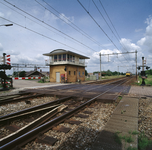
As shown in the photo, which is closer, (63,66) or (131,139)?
(131,139)

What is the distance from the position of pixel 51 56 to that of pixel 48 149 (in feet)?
91.4

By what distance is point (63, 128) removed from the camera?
12.8 ft

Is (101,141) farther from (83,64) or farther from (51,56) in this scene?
(83,64)

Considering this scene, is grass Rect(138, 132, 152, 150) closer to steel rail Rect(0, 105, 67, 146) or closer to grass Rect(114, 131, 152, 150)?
grass Rect(114, 131, 152, 150)

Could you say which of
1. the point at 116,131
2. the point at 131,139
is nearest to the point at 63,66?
the point at 116,131

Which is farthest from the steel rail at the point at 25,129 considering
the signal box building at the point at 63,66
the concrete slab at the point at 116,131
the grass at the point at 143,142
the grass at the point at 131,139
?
the signal box building at the point at 63,66

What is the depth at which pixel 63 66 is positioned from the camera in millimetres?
A: 26984

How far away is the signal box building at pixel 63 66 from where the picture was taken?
1038 inches

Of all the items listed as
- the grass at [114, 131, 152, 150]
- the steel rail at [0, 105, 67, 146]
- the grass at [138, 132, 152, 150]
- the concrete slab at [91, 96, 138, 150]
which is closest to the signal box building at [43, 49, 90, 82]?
the steel rail at [0, 105, 67, 146]

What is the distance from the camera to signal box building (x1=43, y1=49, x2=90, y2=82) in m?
26.4

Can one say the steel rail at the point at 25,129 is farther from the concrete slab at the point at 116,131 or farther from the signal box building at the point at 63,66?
the signal box building at the point at 63,66

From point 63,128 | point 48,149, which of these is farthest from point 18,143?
point 63,128

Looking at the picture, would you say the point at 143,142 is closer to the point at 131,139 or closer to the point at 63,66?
the point at 131,139

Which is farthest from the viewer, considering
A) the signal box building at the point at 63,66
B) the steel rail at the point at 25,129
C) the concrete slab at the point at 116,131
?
the signal box building at the point at 63,66
